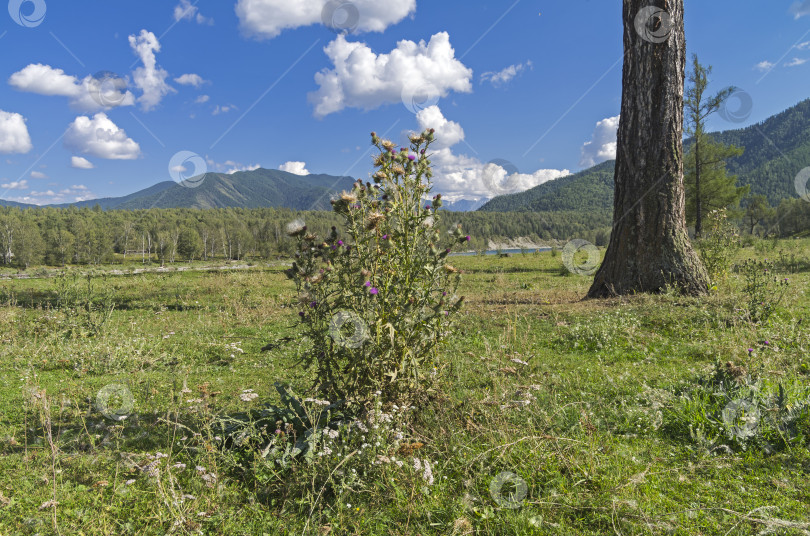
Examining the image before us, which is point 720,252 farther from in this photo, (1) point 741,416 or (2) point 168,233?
(2) point 168,233

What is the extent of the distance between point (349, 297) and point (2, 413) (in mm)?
4354

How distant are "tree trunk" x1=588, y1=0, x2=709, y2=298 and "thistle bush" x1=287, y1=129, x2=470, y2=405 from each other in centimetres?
700

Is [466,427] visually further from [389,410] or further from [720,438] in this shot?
[720,438]

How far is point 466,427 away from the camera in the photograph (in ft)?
11.0

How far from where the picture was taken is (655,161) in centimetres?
872

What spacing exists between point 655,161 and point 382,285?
7.99 meters

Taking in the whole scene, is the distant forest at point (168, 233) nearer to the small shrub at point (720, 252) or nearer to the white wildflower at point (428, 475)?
the small shrub at point (720, 252)

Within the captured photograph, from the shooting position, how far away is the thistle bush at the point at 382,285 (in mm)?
3262

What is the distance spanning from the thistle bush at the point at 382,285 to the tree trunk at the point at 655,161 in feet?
23.0

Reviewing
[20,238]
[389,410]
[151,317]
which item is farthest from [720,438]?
[20,238]

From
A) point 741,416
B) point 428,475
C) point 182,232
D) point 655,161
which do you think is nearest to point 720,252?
point 655,161

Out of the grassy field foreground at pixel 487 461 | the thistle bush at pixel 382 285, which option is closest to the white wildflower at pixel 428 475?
the grassy field foreground at pixel 487 461

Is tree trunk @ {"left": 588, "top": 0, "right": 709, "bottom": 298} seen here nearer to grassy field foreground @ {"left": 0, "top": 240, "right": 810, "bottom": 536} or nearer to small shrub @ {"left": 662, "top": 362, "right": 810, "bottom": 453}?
grassy field foreground @ {"left": 0, "top": 240, "right": 810, "bottom": 536}

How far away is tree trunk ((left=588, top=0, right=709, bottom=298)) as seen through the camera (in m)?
8.56
